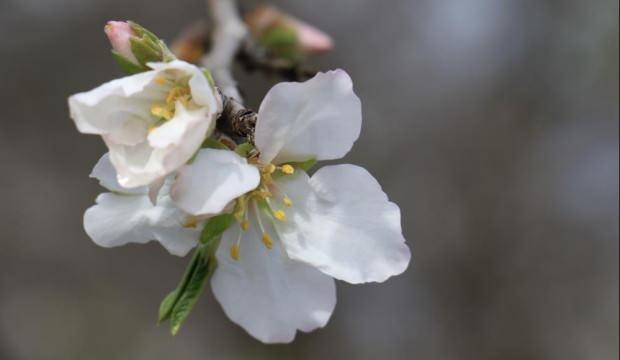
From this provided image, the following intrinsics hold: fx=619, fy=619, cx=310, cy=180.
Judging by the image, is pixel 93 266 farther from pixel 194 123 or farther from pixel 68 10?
pixel 194 123

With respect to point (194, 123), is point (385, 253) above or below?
below

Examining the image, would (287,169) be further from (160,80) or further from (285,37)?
(285,37)

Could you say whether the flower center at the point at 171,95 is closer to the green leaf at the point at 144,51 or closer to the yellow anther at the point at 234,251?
the green leaf at the point at 144,51

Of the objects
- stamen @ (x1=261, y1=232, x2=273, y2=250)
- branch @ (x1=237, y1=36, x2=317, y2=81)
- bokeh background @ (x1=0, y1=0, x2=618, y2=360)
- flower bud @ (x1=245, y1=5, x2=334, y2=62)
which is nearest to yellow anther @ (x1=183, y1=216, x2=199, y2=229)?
stamen @ (x1=261, y1=232, x2=273, y2=250)

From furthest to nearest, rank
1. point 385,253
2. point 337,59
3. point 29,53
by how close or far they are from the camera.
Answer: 1. point 337,59
2. point 29,53
3. point 385,253

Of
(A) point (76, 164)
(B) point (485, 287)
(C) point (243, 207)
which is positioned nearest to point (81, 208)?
(A) point (76, 164)

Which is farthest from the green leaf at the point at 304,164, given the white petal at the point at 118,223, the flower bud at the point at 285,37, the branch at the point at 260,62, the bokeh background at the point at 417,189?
the bokeh background at the point at 417,189

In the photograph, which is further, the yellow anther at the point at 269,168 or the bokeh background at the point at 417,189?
the bokeh background at the point at 417,189
